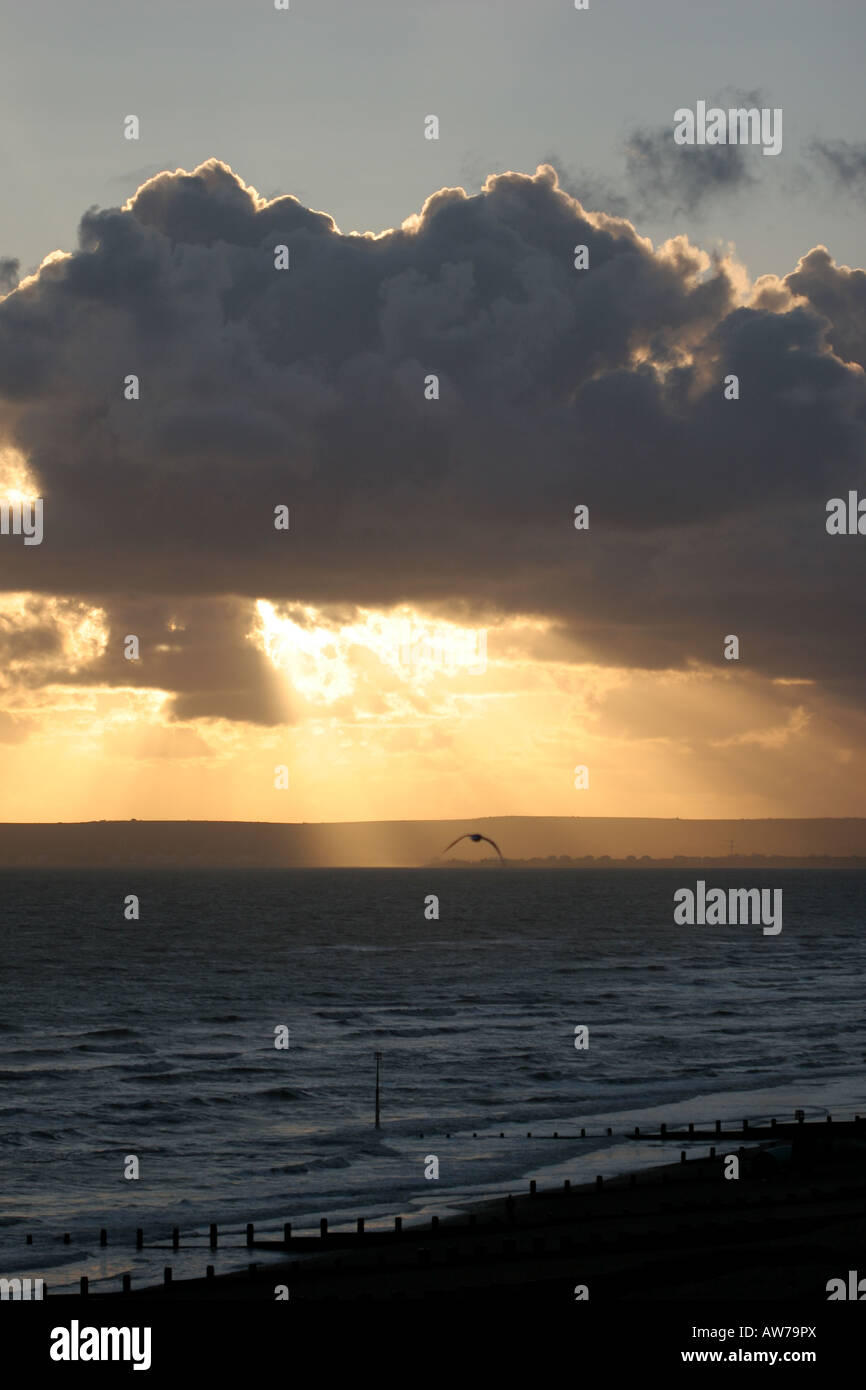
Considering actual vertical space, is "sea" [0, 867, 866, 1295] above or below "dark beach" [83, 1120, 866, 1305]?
above

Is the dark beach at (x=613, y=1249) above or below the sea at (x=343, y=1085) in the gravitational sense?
below

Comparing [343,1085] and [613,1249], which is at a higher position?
[343,1085]

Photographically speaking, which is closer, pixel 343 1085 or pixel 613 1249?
pixel 613 1249

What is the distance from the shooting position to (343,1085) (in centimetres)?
7594

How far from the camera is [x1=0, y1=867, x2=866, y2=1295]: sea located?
162 feet

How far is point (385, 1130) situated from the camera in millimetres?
63312

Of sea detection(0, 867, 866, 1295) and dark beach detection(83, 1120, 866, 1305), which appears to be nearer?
dark beach detection(83, 1120, 866, 1305)

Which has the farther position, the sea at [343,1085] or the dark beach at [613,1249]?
the sea at [343,1085]

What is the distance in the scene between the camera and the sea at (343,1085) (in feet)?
162
